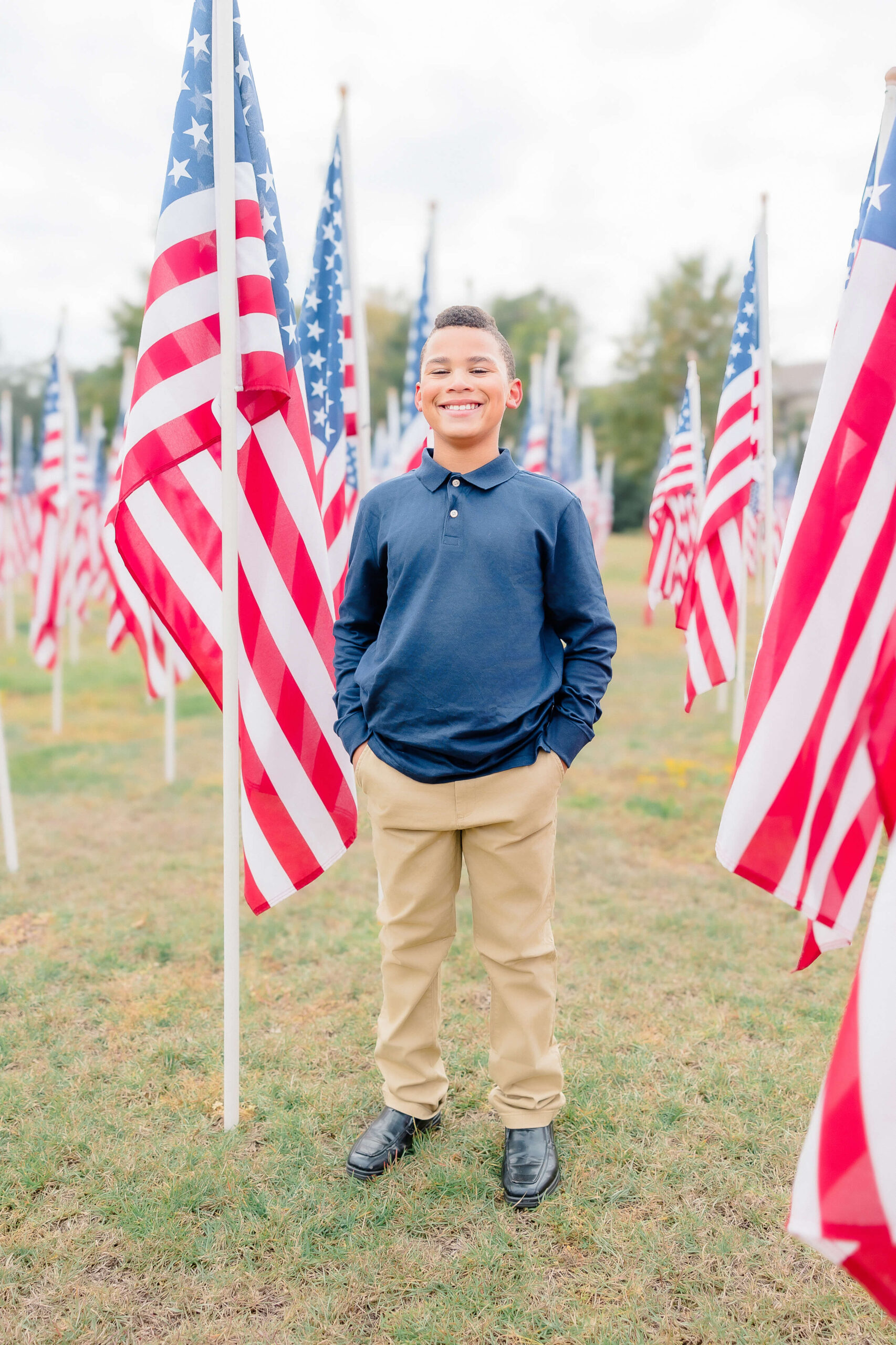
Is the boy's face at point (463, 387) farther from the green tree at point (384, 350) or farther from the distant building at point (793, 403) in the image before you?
the green tree at point (384, 350)

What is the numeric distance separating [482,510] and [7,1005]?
2938 mm

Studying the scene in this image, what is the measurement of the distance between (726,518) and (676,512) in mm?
2268

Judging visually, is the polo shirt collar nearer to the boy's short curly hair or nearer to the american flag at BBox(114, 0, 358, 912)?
the boy's short curly hair

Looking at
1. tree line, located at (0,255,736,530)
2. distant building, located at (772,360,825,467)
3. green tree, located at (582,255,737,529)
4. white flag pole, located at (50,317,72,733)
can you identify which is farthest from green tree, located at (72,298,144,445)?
white flag pole, located at (50,317,72,733)

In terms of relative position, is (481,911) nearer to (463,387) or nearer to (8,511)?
(463,387)

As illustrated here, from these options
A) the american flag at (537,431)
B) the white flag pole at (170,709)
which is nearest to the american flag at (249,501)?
the white flag pole at (170,709)

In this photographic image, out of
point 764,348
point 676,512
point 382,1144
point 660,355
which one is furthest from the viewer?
point 660,355

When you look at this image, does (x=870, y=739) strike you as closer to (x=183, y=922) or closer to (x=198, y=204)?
(x=198, y=204)

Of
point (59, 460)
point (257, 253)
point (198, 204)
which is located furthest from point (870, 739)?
point (59, 460)

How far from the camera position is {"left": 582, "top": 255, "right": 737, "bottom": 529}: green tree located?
43.1 meters

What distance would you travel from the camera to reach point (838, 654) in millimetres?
2033

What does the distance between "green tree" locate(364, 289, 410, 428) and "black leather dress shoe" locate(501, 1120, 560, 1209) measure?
49.3 meters

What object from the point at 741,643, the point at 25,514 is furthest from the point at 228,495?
the point at 25,514

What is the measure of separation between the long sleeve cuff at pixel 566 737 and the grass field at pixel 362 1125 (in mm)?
1267
